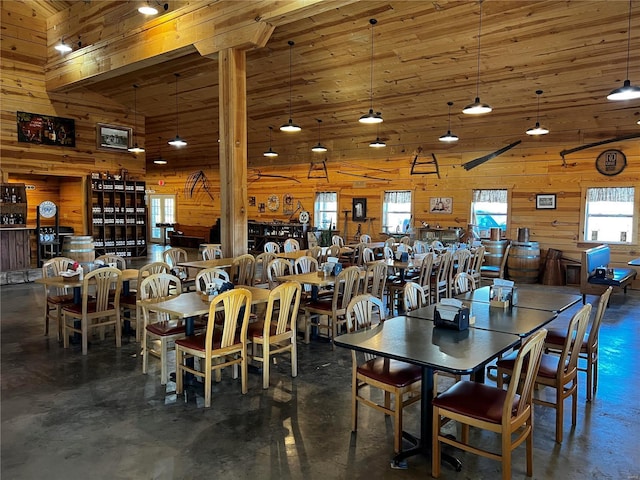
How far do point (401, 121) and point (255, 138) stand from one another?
173 inches

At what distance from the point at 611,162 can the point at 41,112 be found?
11880 mm

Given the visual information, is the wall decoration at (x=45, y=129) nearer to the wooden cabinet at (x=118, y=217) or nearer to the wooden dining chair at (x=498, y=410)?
the wooden cabinet at (x=118, y=217)

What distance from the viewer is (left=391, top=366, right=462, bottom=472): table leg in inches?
106

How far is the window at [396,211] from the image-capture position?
11.6 meters

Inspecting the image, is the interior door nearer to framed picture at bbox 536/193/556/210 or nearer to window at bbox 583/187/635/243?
framed picture at bbox 536/193/556/210

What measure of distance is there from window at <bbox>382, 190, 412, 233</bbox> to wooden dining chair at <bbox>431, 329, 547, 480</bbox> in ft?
28.9

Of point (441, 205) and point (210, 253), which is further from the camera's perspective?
point (441, 205)

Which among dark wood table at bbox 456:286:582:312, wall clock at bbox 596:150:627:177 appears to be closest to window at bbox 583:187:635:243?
wall clock at bbox 596:150:627:177

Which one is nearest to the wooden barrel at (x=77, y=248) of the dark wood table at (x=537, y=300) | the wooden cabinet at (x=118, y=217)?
the wooden cabinet at (x=118, y=217)

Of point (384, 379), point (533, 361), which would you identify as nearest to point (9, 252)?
point (384, 379)

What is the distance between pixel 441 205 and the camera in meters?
10.9

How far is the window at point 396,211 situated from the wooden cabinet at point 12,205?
821 cm

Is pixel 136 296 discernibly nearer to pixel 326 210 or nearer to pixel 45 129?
pixel 45 129

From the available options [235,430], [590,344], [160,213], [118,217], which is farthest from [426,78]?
[160,213]
